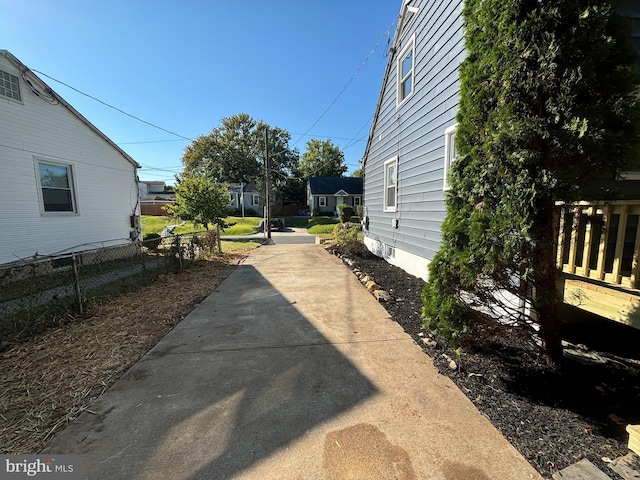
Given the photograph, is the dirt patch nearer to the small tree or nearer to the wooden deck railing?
the wooden deck railing

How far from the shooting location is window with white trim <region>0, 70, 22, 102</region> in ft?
20.0

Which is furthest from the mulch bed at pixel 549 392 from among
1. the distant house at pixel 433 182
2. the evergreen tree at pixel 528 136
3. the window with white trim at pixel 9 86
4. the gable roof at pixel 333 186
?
the gable roof at pixel 333 186

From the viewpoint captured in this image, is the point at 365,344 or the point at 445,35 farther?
the point at 445,35

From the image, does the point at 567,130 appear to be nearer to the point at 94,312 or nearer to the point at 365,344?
the point at 365,344

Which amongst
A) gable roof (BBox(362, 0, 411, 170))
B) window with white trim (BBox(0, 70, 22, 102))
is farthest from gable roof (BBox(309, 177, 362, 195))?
window with white trim (BBox(0, 70, 22, 102))

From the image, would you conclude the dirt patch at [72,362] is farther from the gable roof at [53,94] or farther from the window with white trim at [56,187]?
the gable roof at [53,94]

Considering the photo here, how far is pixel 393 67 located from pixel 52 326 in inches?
347

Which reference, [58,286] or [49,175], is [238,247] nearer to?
[49,175]

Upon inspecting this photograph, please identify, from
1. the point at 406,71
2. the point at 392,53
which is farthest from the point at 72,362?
the point at 392,53

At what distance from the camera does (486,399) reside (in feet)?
7.52

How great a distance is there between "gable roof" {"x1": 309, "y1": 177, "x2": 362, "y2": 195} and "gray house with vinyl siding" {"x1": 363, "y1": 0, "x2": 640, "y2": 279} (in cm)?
2556

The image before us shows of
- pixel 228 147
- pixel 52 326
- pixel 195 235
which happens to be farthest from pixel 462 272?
pixel 228 147

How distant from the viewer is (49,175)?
23.4ft

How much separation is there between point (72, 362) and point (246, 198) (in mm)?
35435
